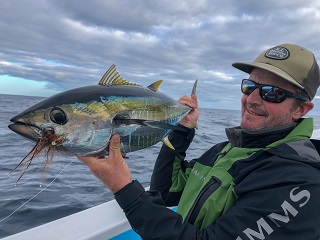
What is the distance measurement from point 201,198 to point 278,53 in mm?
1484

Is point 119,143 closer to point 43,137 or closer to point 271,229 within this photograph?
point 43,137

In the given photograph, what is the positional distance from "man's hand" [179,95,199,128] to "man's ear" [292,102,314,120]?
896 millimetres

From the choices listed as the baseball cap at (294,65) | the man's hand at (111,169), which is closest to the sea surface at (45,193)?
the man's hand at (111,169)

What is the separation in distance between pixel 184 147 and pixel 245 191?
1252mm

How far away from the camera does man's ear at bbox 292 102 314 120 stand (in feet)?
8.68

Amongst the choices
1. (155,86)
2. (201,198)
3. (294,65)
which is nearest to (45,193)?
(201,198)

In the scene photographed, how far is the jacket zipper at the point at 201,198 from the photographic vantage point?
7.85 ft

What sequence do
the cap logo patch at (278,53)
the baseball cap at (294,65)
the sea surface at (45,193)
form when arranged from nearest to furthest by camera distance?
the baseball cap at (294,65) → the cap logo patch at (278,53) → the sea surface at (45,193)

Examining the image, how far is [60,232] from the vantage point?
314 cm

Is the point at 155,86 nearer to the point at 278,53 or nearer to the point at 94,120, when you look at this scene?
the point at 94,120

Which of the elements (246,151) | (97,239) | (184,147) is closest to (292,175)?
(246,151)

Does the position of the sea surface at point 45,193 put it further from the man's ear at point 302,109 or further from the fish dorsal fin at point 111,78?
the man's ear at point 302,109

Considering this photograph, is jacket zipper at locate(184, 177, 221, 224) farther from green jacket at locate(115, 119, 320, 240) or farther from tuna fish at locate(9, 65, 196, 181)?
tuna fish at locate(9, 65, 196, 181)

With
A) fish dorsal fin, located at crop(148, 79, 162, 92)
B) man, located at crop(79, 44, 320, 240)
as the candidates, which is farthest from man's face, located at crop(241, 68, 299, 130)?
fish dorsal fin, located at crop(148, 79, 162, 92)
